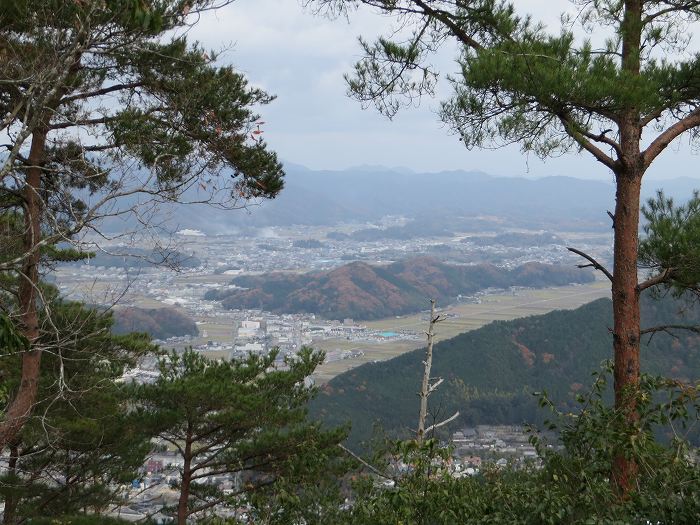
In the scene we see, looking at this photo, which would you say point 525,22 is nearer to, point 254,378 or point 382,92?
point 382,92

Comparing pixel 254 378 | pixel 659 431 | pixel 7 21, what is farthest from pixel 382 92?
pixel 659 431

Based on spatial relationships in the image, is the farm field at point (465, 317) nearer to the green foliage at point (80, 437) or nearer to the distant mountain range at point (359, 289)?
the distant mountain range at point (359, 289)

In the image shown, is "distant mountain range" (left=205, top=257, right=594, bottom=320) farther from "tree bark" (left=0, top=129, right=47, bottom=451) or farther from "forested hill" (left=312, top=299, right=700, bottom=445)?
"tree bark" (left=0, top=129, right=47, bottom=451)

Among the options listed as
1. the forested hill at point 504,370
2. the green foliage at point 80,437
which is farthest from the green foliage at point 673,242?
the forested hill at point 504,370

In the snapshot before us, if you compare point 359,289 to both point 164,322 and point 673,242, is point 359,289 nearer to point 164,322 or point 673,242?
point 164,322

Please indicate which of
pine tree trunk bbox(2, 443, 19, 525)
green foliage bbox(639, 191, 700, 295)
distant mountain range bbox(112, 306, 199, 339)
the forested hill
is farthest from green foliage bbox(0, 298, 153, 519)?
distant mountain range bbox(112, 306, 199, 339)
